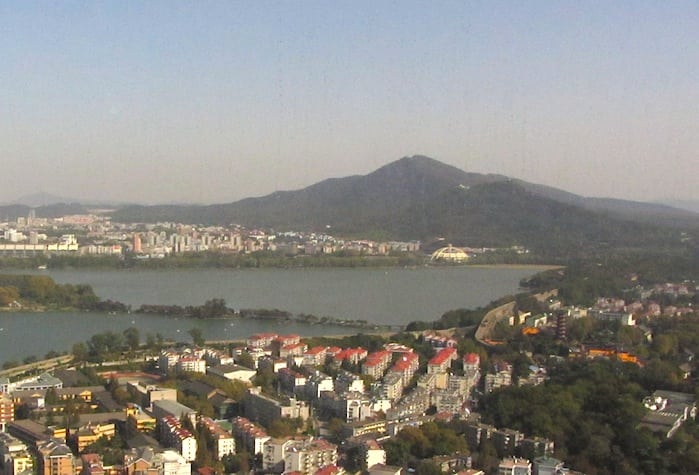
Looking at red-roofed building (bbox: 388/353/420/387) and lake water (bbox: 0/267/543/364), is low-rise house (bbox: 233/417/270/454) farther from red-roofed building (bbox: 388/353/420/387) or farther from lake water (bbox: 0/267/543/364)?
lake water (bbox: 0/267/543/364)

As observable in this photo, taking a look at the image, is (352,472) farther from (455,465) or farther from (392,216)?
(392,216)

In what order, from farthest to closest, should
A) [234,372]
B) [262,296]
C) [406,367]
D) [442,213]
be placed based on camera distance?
[442,213] < [262,296] < [406,367] < [234,372]

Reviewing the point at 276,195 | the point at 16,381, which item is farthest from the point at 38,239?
the point at 16,381

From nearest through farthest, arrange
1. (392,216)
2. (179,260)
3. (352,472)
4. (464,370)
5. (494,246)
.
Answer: (352,472), (464,370), (179,260), (494,246), (392,216)

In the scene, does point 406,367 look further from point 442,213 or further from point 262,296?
point 442,213

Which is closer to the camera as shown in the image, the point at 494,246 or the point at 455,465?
the point at 455,465

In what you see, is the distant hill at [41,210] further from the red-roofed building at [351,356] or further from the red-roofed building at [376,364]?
the red-roofed building at [376,364]

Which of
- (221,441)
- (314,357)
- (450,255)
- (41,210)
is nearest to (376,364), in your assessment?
(314,357)
